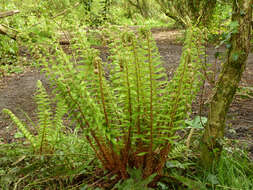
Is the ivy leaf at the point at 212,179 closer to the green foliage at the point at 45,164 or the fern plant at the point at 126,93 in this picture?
the fern plant at the point at 126,93

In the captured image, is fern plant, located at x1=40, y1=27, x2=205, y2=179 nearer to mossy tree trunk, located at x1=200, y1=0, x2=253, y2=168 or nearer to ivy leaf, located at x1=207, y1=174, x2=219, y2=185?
mossy tree trunk, located at x1=200, y1=0, x2=253, y2=168

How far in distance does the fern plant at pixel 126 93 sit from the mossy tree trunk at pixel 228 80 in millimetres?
168

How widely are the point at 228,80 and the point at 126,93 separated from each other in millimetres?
551

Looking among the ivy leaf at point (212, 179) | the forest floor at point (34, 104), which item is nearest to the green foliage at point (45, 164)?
the forest floor at point (34, 104)

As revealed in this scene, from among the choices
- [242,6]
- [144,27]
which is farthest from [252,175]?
[144,27]

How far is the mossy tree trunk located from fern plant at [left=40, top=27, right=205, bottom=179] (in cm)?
17

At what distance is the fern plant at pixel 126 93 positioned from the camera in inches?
42.3

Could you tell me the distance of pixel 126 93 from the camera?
113 centimetres

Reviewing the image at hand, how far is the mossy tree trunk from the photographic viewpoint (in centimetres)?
122

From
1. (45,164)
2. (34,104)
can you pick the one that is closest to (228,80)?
(45,164)

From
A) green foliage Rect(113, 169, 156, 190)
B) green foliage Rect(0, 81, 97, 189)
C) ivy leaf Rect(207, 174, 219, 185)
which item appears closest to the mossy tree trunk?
ivy leaf Rect(207, 174, 219, 185)

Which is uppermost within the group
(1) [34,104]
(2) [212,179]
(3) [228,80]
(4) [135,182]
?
(3) [228,80]

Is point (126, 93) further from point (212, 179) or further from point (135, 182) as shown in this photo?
point (212, 179)

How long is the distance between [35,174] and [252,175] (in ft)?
4.02
